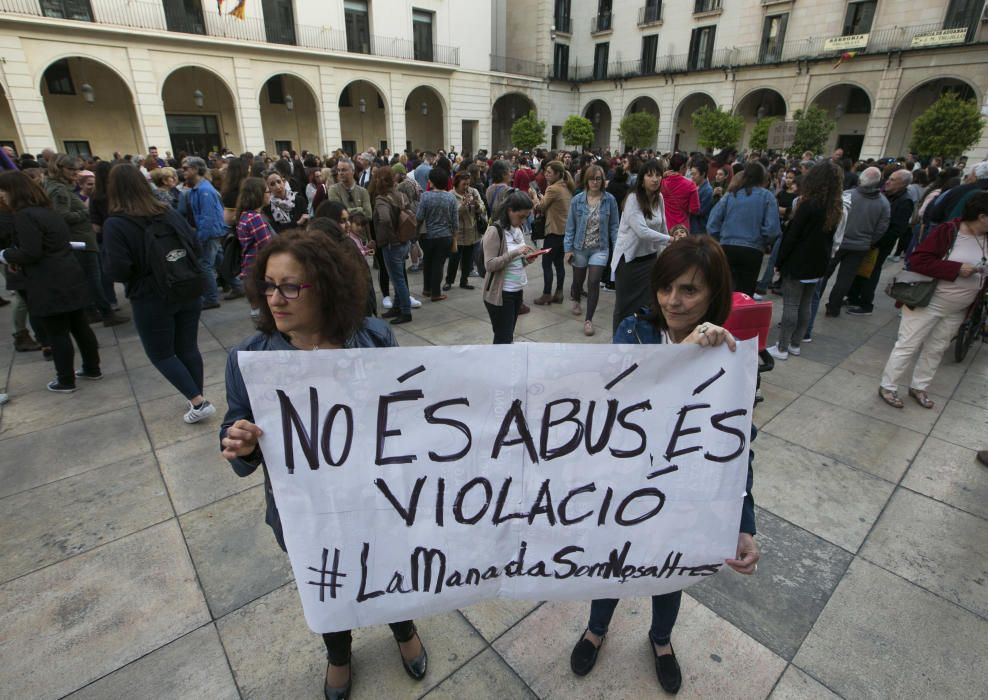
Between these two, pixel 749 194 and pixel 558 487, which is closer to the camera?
pixel 558 487

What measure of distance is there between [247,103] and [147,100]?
3458 mm

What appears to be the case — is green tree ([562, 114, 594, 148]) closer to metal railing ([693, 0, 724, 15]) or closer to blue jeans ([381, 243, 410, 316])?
metal railing ([693, 0, 724, 15])

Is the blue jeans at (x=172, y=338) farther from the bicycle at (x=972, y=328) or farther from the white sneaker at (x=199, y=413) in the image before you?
the bicycle at (x=972, y=328)

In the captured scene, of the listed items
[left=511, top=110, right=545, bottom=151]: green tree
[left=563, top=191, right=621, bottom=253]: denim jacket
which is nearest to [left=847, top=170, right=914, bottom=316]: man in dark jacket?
[left=563, top=191, right=621, bottom=253]: denim jacket

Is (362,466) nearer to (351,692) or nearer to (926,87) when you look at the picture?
(351,692)

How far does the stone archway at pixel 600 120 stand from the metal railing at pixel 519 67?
479 cm

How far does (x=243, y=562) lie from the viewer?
2545 millimetres

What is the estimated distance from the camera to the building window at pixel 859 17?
2298cm

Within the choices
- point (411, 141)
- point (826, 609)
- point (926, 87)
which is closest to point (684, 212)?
point (826, 609)

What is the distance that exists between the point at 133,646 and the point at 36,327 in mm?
4119

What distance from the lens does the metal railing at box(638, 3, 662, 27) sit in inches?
1180

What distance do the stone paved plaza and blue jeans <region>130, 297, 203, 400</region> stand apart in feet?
1.42

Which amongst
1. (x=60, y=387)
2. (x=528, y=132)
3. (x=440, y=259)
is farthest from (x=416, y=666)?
(x=528, y=132)

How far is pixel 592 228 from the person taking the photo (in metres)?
5.51
